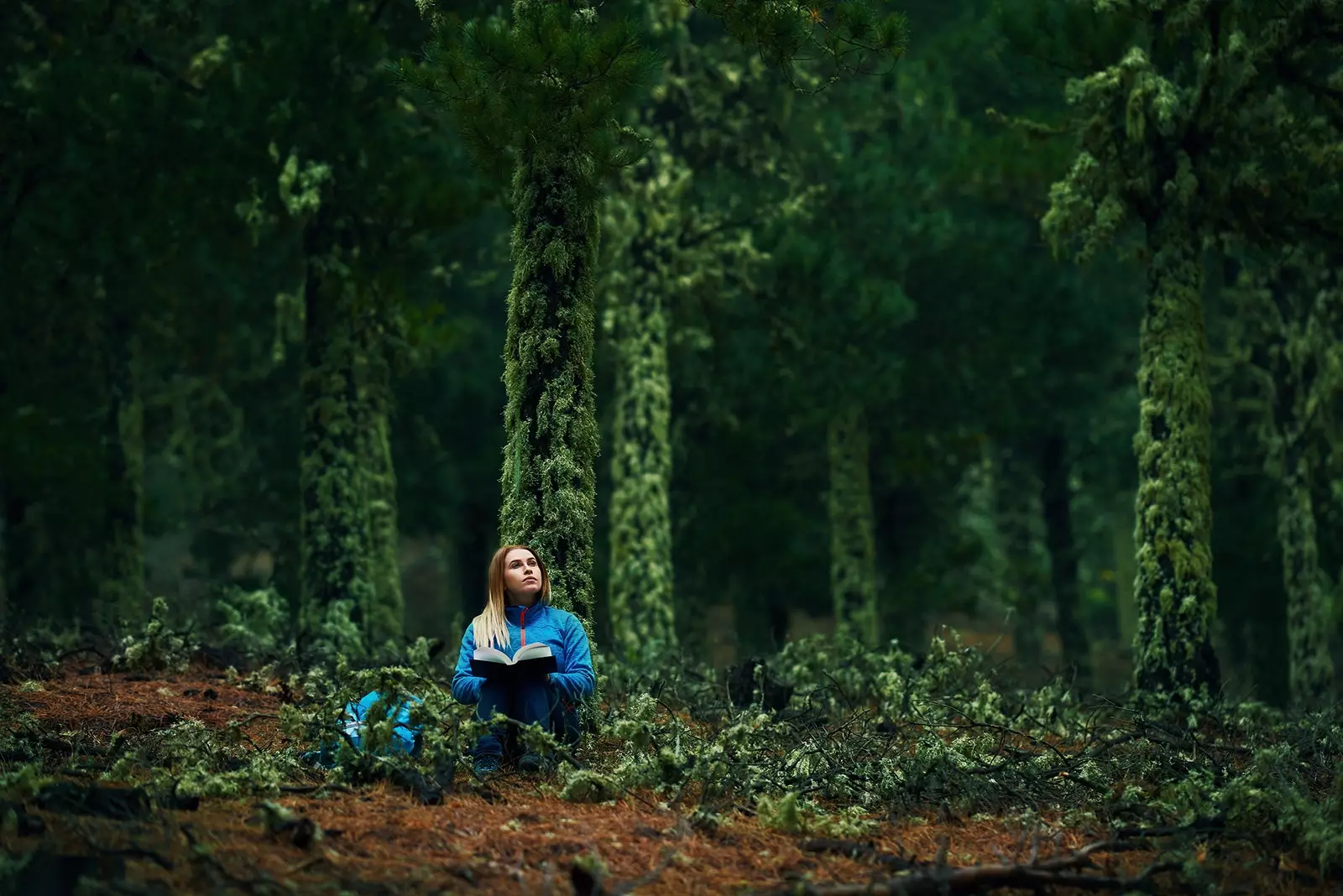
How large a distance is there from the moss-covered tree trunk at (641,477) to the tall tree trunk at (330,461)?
131 inches

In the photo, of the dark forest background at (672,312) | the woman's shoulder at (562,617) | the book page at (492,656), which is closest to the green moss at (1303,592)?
the dark forest background at (672,312)

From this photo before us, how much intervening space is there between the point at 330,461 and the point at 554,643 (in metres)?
6.71

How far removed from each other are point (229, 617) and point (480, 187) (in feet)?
15.2

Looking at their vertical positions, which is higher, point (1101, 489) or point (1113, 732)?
point (1101, 489)

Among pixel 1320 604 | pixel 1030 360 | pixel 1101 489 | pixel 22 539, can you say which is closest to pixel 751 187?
pixel 1030 360

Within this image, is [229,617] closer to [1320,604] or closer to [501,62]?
[501,62]

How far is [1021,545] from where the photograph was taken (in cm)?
2662

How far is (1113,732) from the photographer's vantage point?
988 centimetres

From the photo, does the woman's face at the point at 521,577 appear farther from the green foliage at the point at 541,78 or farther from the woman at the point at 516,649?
the green foliage at the point at 541,78

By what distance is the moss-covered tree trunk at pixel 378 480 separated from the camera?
46.7 ft

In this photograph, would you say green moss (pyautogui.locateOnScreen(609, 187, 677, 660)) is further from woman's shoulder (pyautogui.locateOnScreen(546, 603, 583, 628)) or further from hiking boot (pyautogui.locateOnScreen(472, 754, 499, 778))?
hiking boot (pyautogui.locateOnScreen(472, 754, 499, 778))

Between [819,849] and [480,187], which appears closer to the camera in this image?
[819,849]

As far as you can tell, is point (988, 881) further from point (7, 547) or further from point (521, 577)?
point (7, 547)

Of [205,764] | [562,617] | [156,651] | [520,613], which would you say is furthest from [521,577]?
[156,651]
